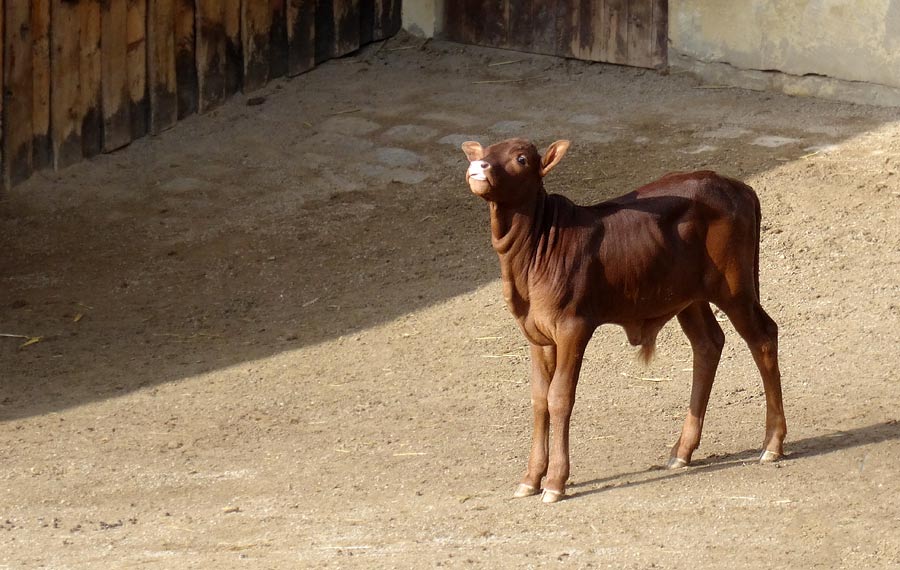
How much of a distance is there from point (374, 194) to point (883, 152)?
Result: 3.46 metres

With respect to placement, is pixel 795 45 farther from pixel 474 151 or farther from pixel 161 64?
pixel 474 151

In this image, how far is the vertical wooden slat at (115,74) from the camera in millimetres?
10586

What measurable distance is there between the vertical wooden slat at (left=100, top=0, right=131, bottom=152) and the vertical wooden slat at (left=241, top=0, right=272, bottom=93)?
1.34 metres

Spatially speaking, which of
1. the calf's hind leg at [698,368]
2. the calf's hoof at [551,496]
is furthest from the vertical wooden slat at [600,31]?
the calf's hoof at [551,496]

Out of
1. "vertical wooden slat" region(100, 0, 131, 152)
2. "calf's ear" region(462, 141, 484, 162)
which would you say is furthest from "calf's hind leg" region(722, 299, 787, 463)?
"vertical wooden slat" region(100, 0, 131, 152)

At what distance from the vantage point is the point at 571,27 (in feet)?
40.9

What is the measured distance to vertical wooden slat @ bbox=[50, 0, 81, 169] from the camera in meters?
10.2

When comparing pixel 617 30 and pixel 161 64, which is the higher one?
pixel 617 30

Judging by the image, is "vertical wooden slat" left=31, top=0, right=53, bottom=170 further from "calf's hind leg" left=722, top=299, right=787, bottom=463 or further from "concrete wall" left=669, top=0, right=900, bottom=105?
"calf's hind leg" left=722, top=299, right=787, bottom=463

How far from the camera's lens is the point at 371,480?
6.00 metres

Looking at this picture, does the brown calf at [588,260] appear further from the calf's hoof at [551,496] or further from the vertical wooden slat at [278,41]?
the vertical wooden slat at [278,41]

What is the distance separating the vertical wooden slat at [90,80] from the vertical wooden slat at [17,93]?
50cm

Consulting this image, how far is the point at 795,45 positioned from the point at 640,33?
1.39m

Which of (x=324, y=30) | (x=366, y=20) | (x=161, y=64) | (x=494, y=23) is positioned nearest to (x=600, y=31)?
(x=494, y=23)
